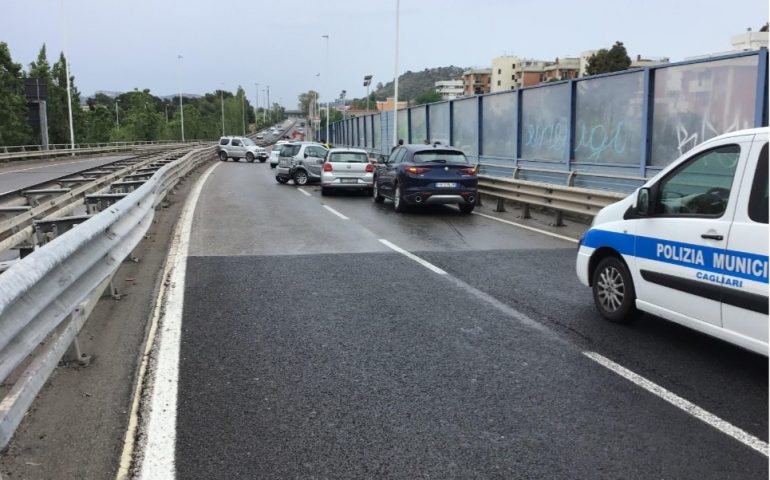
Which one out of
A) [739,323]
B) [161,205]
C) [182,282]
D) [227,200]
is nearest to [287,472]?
[739,323]

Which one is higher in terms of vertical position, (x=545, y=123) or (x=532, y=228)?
(x=545, y=123)

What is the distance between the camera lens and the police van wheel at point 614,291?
218 inches

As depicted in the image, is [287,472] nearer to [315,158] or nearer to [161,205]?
[161,205]

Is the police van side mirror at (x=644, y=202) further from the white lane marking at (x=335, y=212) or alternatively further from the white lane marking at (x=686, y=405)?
the white lane marking at (x=335, y=212)

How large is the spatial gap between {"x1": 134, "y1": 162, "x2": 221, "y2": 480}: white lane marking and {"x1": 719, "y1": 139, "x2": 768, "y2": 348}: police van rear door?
3735mm

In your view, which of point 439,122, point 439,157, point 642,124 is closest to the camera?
point 642,124

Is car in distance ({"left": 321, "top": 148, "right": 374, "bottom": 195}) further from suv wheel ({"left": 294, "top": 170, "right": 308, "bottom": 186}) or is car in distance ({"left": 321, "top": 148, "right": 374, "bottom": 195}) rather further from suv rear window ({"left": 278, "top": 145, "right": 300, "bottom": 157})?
suv rear window ({"left": 278, "top": 145, "right": 300, "bottom": 157})

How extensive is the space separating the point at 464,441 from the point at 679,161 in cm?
306

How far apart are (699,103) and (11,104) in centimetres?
6366

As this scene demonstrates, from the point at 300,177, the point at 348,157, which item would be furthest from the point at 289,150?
the point at 348,157

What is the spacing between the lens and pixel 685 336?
5441 mm

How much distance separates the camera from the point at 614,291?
5.75 m

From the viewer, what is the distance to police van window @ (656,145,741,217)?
4.51m

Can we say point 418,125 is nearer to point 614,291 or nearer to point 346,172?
point 346,172
